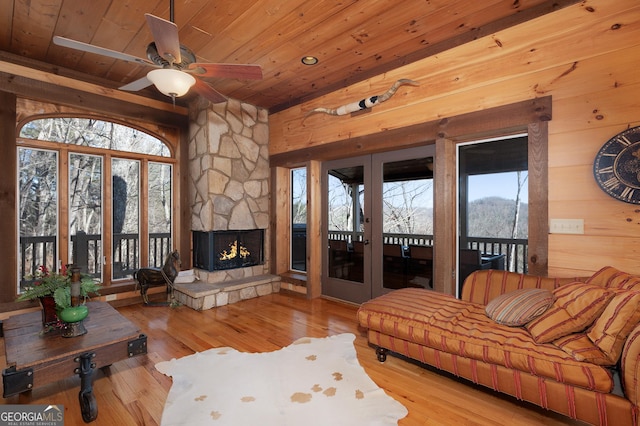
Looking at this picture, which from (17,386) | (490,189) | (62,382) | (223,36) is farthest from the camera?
(490,189)

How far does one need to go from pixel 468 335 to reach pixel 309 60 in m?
3.31

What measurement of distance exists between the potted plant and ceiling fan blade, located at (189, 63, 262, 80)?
183 cm

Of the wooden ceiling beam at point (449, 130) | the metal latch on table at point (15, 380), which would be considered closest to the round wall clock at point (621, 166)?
the wooden ceiling beam at point (449, 130)

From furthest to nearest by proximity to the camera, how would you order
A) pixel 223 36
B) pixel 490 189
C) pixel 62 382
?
pixel 490 189 < pixel 223 36 < pixel 62 382

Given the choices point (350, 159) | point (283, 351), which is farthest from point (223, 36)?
point (283, 351)

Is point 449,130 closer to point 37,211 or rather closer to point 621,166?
point 621,166

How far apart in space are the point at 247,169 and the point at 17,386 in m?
3.79

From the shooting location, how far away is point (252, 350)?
9.80 feet

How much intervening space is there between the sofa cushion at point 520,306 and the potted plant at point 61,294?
3.17 meters

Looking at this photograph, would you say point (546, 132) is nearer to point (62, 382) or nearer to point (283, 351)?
point (283, 351)

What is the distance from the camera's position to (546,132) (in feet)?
8.91

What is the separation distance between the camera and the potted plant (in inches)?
91.0

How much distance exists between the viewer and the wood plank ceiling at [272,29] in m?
2.73

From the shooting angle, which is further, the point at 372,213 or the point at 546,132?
the point at 372,213
